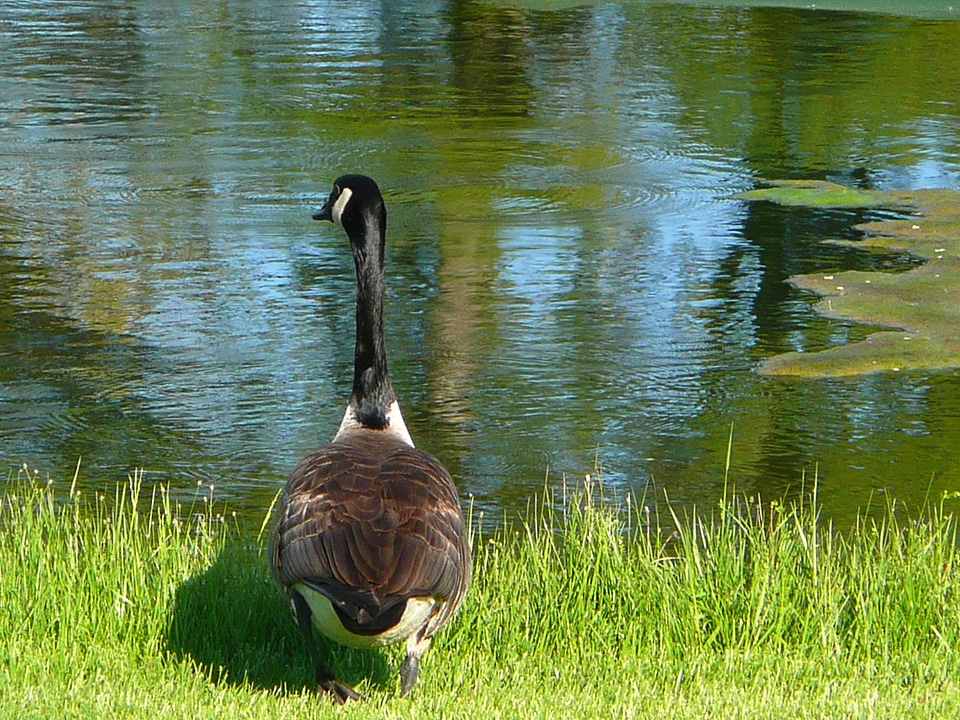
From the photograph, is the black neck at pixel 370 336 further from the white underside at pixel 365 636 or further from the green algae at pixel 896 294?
the green algae at pixel 896 294

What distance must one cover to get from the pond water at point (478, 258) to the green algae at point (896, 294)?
245 millimetres

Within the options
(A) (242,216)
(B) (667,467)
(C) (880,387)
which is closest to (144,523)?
(B) (667,467)

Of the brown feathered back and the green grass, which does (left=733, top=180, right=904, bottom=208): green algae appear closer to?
the green grass

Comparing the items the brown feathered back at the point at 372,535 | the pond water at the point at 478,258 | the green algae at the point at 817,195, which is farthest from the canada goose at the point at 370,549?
the green algae at the point at 817,195

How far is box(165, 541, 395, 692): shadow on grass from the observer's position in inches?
205

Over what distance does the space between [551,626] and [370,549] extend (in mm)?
1226

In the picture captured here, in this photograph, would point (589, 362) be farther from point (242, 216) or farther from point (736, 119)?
point (736, 119)

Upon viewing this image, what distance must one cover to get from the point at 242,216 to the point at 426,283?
290 cm

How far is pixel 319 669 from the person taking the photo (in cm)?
486

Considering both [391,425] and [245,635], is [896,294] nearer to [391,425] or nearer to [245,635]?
[391,425]

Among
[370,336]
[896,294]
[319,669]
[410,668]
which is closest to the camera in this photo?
[410,668]

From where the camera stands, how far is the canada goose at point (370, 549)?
4.36m

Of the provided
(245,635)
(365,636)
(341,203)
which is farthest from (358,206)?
(365,636)

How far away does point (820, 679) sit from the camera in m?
5.07
